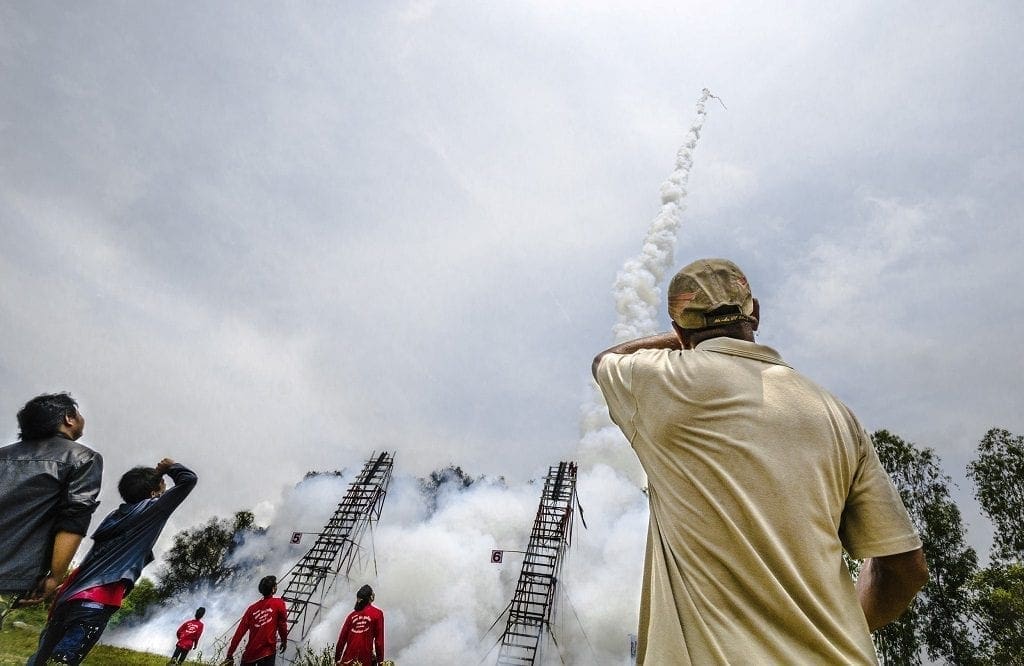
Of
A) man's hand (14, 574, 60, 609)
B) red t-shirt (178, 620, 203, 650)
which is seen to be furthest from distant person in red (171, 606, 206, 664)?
man's hand (14, 574, 60, 609)

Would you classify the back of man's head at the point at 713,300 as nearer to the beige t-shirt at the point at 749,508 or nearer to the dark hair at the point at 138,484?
the beige t-shirt at the point at 749,508

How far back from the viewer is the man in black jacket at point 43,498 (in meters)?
3.55

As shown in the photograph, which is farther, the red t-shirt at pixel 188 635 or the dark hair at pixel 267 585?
the red t-shirt at pixel 188 635

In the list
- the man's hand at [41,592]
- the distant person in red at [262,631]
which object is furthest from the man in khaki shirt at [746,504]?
the distant person in red at [262,631]

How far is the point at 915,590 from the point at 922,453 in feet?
88.4

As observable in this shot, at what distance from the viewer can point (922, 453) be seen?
23.3 m

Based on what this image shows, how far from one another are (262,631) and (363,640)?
1531mm

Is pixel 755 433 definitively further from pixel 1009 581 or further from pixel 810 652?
pixel 1009 581

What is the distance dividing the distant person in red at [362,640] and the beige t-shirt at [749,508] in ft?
28.5

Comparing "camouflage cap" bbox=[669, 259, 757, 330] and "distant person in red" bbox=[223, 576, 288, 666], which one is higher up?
"camouflage cap" bbox=[669, 259, 757, 330]

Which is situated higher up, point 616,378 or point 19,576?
point 616,378

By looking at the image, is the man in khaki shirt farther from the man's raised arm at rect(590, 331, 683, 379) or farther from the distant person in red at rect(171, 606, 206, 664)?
the distant person in red at rect(171, 606, 206, 664)

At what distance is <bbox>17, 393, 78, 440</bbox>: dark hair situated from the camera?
389cm

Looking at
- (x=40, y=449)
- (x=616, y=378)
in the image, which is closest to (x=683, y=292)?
(x=616, y=378)
